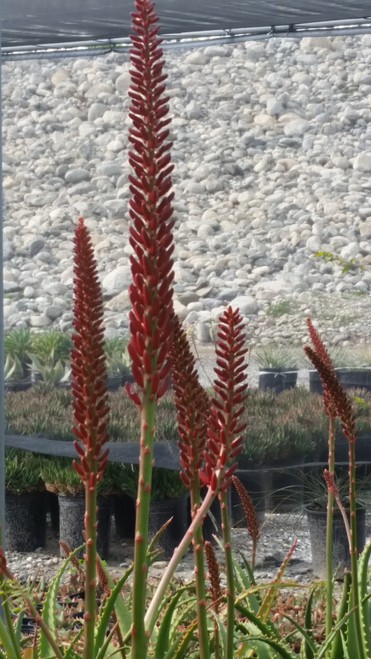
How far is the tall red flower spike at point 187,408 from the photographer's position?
1.96ft

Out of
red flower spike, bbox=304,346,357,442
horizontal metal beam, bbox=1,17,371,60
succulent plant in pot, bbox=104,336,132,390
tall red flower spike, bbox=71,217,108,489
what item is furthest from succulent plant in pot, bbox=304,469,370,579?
tall red flower spike, bbox=71,217,108,489

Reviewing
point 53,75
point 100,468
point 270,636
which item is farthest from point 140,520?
point 53,75

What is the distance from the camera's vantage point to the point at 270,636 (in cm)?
96

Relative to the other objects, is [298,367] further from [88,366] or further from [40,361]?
[88,366]

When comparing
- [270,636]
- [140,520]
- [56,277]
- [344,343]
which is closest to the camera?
[140,520]

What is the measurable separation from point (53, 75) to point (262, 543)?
2347 millimetres

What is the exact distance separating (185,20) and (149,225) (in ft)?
12.7

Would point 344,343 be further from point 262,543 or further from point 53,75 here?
point 53,75

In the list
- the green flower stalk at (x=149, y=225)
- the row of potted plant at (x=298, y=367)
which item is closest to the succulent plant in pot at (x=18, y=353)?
the row of potted plant at (x=298, y=367)

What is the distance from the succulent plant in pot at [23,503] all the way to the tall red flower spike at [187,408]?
403 cm

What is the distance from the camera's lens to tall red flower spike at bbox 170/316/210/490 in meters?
0.60

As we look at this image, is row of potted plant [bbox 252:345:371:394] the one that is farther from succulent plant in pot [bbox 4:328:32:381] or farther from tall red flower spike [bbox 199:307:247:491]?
tall red flower spike [bbox 199:307:247:491]

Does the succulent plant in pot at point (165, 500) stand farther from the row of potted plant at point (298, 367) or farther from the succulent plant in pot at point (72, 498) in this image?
the row of potted plant at point (298, 367)

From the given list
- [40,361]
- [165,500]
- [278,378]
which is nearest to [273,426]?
[278,378]
